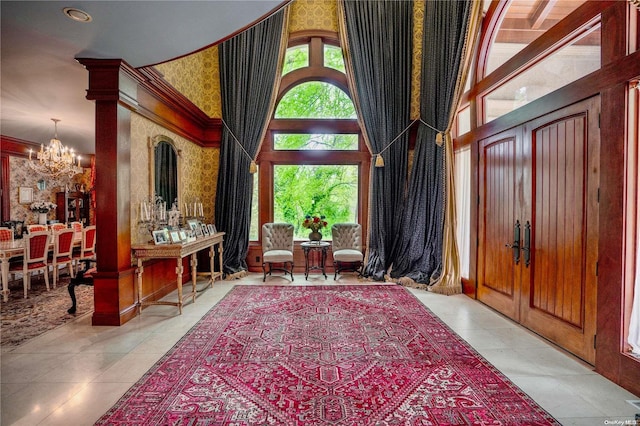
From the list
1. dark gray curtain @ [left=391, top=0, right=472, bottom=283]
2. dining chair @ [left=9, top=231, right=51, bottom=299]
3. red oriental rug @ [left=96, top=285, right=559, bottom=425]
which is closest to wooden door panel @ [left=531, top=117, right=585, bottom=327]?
red oriental rug @ [left=96, top=285, right=559, bottom=425]

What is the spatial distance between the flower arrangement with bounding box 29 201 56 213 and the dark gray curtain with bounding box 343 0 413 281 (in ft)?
27.5

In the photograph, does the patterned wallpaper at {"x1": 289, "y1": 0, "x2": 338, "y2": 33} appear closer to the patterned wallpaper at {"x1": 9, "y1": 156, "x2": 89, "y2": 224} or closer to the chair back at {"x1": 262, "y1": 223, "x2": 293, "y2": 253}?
the chair back at {"x1": 262, "y1": 223, "x2": 293, "y2": 253}

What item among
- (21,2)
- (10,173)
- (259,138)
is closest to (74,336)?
(21,2)

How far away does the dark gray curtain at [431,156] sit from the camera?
4.92 m

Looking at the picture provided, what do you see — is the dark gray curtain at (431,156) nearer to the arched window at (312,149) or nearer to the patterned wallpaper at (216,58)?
the arched window at (312,149)

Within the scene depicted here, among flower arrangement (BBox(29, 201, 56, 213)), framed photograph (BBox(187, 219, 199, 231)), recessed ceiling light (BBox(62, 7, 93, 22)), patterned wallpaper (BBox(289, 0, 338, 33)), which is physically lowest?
framed photograph (BBox(187, 219, 199, 231))

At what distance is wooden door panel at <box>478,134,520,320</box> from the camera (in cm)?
368

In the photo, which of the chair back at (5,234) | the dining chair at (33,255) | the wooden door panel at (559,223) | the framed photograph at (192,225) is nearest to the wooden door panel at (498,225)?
the wooden door panel at (559,223)

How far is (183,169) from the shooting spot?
5.32 metres

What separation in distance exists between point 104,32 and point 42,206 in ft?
24.5

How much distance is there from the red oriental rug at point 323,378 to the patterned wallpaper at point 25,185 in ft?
24.1

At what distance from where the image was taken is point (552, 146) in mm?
3049

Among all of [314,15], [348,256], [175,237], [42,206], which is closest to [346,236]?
[348,256]

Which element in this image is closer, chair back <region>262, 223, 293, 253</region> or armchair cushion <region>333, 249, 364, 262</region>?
armchair cushion <region>333, 249, 364, 262</region>
